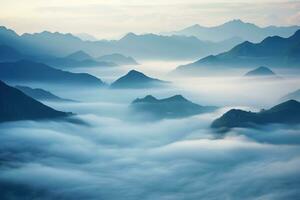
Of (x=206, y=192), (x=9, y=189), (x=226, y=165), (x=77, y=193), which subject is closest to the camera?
(x=9, y=189)

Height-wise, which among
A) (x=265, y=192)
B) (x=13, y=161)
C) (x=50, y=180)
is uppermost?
(x=13, y=161)

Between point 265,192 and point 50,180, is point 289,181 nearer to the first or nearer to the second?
point 265,192

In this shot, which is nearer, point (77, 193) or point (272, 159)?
point (77, 193)

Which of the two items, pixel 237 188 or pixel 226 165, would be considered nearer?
pixel 237 188

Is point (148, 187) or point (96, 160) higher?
point (96, 160)

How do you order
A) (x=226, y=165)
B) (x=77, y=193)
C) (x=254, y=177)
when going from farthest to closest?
(x=226, y=165) < (x=254, y=177) < (x=77, y=193)

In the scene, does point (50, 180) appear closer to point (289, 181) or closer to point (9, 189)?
point (9, 189)

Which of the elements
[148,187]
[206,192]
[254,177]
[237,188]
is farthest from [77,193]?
[254,177]

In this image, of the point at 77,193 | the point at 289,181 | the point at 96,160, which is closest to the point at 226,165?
the point at 289,181

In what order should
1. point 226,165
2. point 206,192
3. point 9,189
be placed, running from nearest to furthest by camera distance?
1. point 9,189
2. point 206,192
3. point 226,165
